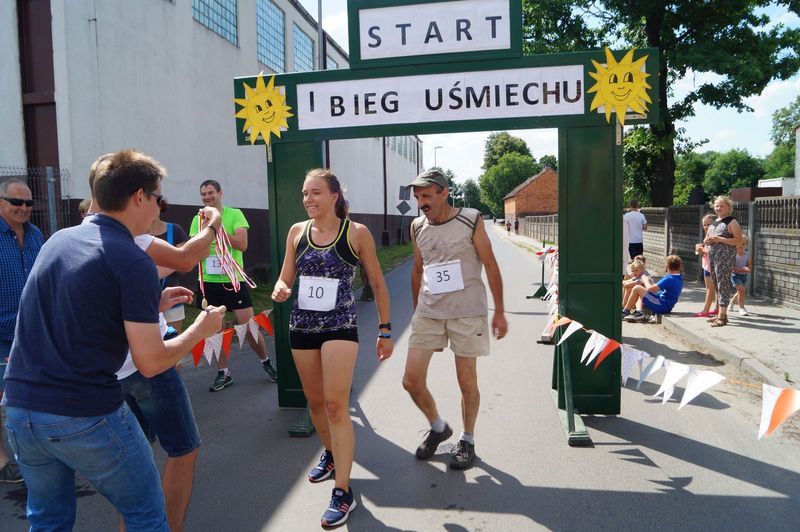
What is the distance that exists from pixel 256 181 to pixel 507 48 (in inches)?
551

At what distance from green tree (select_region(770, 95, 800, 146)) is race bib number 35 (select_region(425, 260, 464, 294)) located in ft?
305

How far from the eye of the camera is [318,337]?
3.48 meters

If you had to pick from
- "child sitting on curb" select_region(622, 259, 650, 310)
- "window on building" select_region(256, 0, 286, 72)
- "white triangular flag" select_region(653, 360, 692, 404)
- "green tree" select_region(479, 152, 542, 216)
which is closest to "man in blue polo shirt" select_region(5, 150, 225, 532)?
"white triangular flag" select_region(653, 360, 692, 404)

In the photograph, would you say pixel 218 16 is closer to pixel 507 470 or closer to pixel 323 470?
pixel 323 470

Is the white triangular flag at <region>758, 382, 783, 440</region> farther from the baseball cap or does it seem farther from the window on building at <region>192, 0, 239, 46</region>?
the window on building at <region>192, 0, 239, 46</region>

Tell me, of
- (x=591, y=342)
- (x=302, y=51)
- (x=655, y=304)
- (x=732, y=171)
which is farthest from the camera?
(x=732, y=171)

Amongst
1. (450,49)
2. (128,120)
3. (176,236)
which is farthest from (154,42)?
(450,49)

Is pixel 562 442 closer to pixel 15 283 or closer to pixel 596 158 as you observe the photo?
pixel 596 158

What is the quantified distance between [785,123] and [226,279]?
3714 inches

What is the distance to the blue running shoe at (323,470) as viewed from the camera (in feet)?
12.7

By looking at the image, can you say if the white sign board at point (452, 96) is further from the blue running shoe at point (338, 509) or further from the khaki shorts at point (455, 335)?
the blue running shoe at point (338, 509)

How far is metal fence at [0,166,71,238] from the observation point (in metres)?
8.27

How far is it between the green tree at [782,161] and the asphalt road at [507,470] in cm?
8751

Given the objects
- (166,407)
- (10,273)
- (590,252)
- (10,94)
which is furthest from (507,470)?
(10,94)
